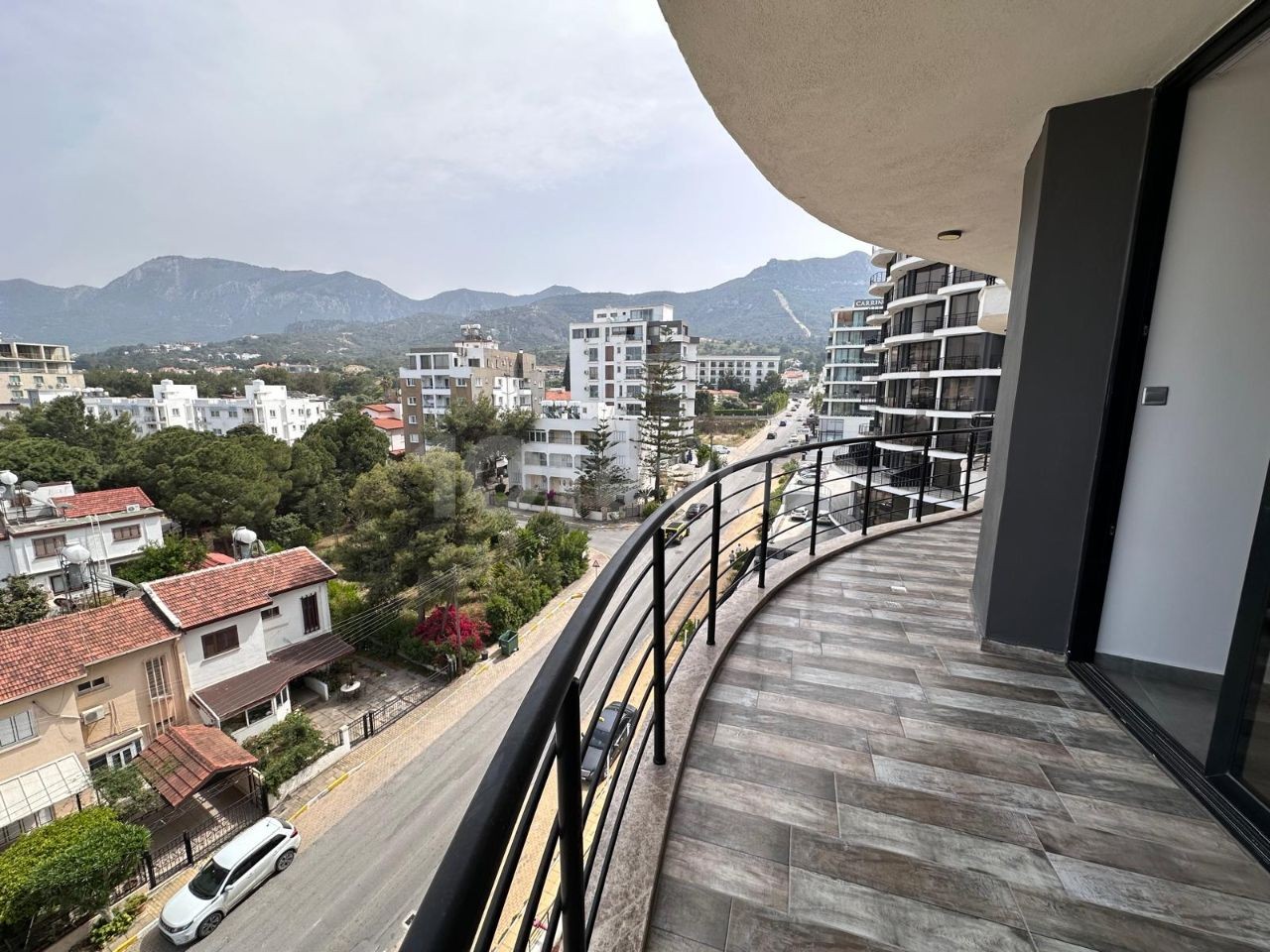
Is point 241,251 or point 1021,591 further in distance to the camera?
point 241,251

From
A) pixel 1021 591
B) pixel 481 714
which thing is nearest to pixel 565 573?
pixel 481 714

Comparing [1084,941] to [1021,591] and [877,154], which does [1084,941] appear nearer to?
[1021,591]

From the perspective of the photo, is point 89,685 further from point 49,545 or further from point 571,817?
point 571,817

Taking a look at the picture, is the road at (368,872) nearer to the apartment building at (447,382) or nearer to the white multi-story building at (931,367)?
the white multi-story building at (931,367)

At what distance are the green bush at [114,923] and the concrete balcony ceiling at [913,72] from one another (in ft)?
34.0

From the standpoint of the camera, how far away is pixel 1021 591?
7.41 feet

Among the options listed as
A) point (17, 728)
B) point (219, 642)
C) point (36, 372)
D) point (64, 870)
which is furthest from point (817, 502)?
point (36, 372)

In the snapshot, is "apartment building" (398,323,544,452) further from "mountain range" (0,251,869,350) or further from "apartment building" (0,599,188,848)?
"apartment building" (0,599,188,848)

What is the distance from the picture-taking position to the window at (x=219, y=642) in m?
9.32

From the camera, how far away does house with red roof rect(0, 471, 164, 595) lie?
13.5 m

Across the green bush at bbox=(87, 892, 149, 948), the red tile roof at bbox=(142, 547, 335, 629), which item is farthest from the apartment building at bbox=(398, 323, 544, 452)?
the green bush at bbox=(87, 892, 149, 948)

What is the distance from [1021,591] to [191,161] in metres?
44.3

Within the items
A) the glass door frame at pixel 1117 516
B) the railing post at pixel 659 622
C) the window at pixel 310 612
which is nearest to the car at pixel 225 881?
the window at pixel 310 612

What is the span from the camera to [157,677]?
883 cm
